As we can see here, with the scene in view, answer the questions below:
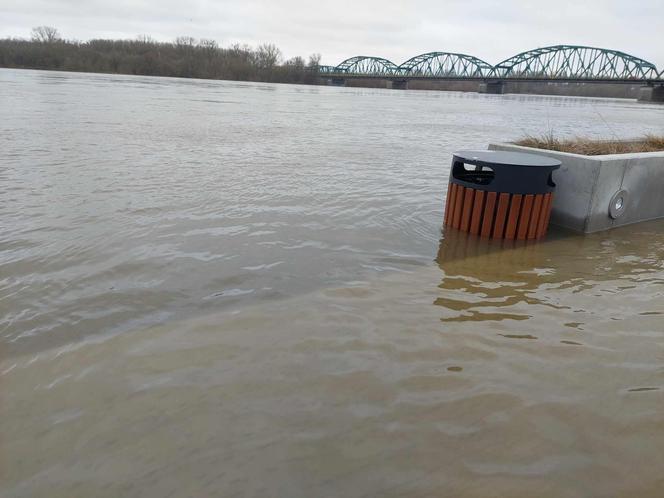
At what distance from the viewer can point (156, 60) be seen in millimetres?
100188

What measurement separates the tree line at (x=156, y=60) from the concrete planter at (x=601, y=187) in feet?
344

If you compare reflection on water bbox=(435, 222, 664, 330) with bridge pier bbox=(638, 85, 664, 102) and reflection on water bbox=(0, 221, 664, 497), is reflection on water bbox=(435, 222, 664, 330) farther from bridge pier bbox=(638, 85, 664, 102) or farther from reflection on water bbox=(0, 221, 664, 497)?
bridge pier bbox=(638, 85, 664, 102)

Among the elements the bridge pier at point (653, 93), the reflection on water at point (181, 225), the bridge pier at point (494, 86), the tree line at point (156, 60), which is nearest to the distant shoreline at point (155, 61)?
the tree line at point (156, 60)

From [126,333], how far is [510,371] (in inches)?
116

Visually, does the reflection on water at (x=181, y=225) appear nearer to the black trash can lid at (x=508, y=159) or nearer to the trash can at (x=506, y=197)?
the trash can at (x=506, y=197)

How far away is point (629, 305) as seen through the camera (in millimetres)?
4898

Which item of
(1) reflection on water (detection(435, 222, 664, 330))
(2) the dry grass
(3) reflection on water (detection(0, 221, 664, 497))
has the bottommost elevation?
(3) reflection on water (detection(0, 221, 664, 497))

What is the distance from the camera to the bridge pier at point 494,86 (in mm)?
112188

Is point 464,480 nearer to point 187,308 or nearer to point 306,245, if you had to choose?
point 187,308

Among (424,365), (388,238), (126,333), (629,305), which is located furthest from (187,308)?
(629,305)

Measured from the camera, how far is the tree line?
9488 cm

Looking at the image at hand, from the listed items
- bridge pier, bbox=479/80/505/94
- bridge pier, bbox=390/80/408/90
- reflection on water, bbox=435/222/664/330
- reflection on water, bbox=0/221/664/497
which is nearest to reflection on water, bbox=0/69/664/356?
reflection on water, bbox=435/222/664/330

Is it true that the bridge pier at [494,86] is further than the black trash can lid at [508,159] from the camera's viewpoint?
Yes

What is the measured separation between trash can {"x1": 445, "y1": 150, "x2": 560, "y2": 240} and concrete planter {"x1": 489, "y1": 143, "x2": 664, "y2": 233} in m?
0.41
